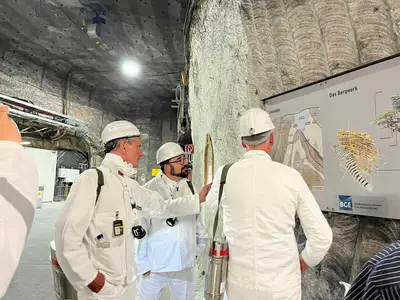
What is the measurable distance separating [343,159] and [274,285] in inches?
29.3

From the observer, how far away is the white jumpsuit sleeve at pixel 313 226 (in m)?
1.20

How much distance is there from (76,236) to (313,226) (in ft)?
3.68

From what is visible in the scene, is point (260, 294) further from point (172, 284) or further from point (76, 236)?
point (172, 284)

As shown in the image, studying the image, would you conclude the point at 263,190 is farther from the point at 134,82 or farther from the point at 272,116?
the point at 134,82

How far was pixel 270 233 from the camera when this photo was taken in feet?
4.06

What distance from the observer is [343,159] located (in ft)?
4.82

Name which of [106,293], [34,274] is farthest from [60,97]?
[106,293]

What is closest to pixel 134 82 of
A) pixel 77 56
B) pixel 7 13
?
pixel 77 56

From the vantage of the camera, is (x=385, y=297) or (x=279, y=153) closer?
(x=385, y=297)

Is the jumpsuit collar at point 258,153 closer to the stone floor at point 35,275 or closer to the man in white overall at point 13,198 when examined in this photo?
the man in white overall at point 13,198

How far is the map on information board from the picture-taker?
5.30ft

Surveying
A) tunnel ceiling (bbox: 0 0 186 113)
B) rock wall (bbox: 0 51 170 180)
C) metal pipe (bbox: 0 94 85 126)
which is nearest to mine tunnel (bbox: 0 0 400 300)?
tunnel ceiling (bbox: 0 0 186 113)

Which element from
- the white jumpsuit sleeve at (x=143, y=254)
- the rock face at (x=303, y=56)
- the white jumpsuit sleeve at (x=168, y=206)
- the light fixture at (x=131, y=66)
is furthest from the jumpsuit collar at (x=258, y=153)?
the light fixture at (x=131, y=66)

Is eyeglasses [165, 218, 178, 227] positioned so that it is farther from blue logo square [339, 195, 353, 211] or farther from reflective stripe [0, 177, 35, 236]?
reflective stripe [0, 177, 35, 236]
